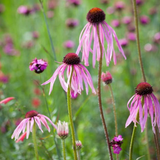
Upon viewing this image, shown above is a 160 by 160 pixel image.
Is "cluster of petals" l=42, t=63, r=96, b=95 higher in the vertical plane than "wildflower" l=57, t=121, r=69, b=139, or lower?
higher

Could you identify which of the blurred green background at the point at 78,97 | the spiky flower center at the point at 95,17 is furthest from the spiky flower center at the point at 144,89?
the blurred green background at the point at 78,97

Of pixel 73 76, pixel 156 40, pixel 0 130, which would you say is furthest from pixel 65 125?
pixel 156 40

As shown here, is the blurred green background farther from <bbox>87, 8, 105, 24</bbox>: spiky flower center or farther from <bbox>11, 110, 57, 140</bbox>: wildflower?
<bbox>87, 8, 105, 24</bbox>: spiky flower center

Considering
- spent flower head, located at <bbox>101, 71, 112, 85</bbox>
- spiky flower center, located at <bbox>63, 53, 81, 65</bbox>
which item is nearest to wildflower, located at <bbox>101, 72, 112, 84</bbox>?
spent flower head, located at <bbox>101, 71, 112, 85</bbox>

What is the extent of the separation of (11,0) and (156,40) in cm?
363

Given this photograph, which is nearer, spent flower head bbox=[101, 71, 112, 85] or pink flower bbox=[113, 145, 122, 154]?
pink flower bbox=[113, 145, 122, 154]

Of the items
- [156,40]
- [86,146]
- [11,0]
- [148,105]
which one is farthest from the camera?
[11,0]

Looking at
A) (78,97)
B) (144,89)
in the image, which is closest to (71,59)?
(144,89)

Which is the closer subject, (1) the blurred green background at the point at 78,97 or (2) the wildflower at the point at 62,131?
(2) the wildflower at the point at 62,131

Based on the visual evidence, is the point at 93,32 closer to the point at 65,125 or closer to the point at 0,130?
the point at 65,125

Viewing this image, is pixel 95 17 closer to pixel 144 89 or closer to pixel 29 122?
pixel 144 89

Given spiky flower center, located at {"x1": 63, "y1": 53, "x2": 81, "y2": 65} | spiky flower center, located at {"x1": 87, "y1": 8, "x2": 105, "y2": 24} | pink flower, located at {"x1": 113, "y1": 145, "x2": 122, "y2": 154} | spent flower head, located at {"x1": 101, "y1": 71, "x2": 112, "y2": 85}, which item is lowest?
pink flower, located at {"x1": 113, "y1": 145, "x2": 122, "y2": 154}

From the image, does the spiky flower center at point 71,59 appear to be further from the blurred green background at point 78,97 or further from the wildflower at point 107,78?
the blurred green background at point 78,97

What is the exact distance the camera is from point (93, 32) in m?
0.90
